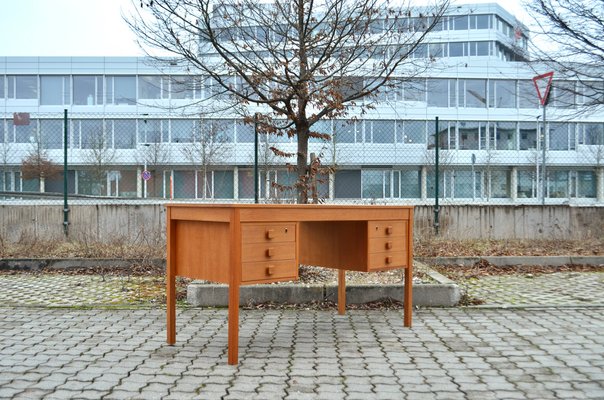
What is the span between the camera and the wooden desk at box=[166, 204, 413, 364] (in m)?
3.99

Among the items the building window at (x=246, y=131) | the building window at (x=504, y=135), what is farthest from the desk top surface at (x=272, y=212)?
the building window at (x=504, y=135)

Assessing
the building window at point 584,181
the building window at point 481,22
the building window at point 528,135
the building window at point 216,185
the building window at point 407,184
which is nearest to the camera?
the building window at point 216,185

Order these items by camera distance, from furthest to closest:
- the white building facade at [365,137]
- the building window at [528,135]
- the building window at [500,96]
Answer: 1. the building window at [500,96]
2. the building window at [528,135]
3. the white building facade at [365,137]

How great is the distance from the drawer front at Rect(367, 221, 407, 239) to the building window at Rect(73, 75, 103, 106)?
3814 centimetres

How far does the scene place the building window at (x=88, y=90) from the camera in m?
39.7

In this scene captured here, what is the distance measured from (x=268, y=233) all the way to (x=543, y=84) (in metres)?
9.70

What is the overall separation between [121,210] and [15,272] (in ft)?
6.29

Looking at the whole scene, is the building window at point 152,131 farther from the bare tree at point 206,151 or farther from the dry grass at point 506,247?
the dry grass at point 506,247

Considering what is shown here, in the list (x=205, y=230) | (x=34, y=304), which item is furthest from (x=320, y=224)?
(x=34, y=304)

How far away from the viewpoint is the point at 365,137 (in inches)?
882

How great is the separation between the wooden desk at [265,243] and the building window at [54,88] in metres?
39.1

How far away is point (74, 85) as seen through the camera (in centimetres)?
3988

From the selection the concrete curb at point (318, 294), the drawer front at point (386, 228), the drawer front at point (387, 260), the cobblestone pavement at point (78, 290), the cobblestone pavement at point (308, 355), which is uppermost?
the drawer front at point (386, 228)

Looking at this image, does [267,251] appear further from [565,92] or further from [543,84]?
[543,84]
